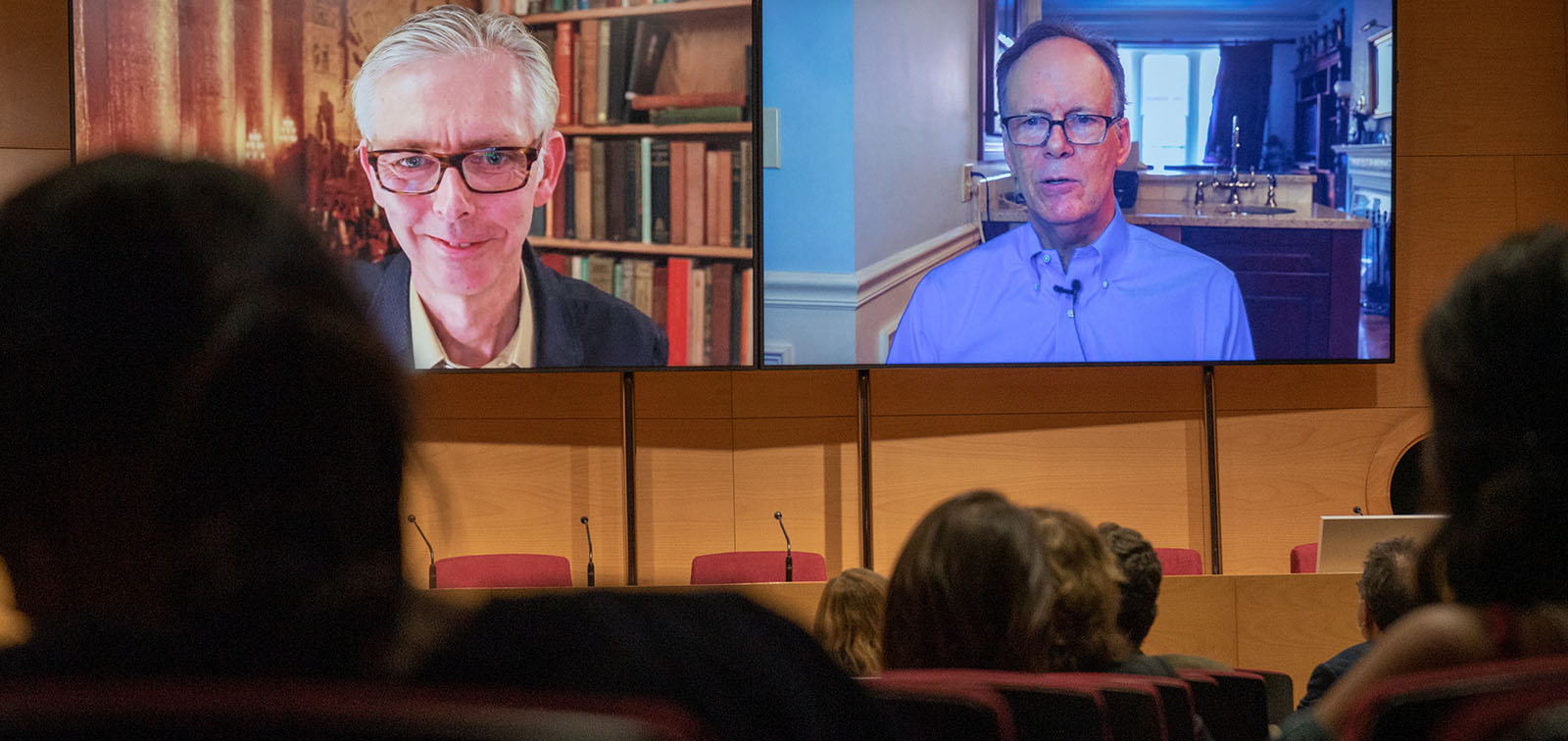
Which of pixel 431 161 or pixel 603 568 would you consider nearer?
pixel 431 161

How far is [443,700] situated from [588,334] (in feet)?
18.0

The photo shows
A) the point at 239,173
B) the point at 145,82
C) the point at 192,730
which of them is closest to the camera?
the point at 192,730

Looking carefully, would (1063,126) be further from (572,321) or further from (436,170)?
(436,170)

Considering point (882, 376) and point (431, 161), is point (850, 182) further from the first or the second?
point (431, 161)

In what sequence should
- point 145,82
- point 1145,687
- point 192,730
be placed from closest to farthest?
point 192,730 → point 1145,687 → point 145,82

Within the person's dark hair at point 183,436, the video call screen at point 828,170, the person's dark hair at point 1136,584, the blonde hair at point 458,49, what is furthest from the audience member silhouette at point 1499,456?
the blonde hair at point 458,49

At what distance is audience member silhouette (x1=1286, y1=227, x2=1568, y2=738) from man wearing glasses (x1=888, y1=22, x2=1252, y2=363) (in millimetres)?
5082

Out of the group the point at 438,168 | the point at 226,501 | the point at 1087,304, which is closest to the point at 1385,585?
the point at 226,501

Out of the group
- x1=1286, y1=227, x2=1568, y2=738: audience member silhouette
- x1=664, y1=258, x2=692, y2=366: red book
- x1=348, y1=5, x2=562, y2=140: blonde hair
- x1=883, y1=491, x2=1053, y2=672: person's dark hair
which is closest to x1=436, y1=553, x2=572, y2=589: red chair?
x1=664, y1=258, x2=692, y2=366: red book

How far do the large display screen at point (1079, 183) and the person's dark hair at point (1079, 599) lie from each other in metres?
3.93

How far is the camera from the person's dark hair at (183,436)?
2.02 feet

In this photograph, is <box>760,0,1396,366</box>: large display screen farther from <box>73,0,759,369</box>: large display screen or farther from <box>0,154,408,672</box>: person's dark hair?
<box>0,154,408,672</box>: person's dark hair

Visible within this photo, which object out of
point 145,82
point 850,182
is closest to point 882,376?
point 850,182

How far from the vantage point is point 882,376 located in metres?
6.58
